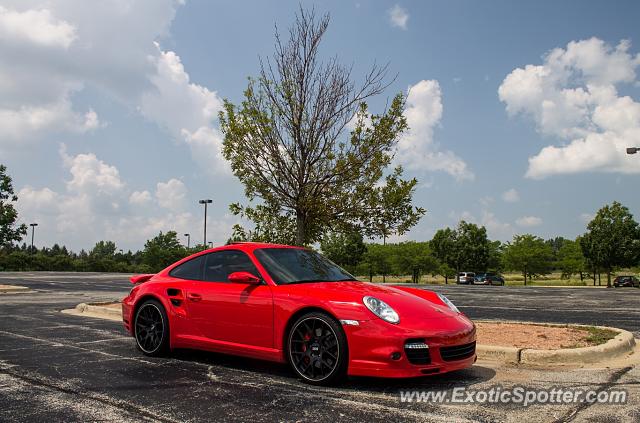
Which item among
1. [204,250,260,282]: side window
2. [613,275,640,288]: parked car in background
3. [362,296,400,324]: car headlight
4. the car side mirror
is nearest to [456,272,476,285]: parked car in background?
[613,275,640,288]: parked car in background

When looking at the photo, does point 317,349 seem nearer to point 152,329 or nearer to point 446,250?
point 152,329

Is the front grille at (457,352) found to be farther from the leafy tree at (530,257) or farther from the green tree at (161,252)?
the green tree at (161,252)

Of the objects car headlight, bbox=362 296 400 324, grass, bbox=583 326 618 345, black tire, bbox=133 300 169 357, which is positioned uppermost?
car headlight, bbox=362 296 400 324

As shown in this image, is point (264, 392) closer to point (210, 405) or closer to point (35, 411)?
point (210, 405)

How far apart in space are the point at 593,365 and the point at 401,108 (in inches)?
232

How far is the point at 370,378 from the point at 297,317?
3.07 ft

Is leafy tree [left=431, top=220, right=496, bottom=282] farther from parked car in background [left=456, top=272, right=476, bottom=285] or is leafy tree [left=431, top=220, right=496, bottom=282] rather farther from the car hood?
the car hood

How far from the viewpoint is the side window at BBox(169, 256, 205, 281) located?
6.11 m

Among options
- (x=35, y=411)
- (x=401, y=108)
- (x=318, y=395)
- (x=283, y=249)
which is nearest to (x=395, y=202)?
(x=401, y=108)

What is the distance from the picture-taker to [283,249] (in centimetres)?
605

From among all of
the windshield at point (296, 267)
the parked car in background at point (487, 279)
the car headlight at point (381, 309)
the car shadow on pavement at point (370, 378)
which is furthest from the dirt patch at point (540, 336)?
the parked car in background at point (487, 279)

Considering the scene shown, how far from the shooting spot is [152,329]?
6.26m

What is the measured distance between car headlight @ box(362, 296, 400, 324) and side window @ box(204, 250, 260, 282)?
1.41 metres

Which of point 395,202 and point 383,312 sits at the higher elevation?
point 395,202
